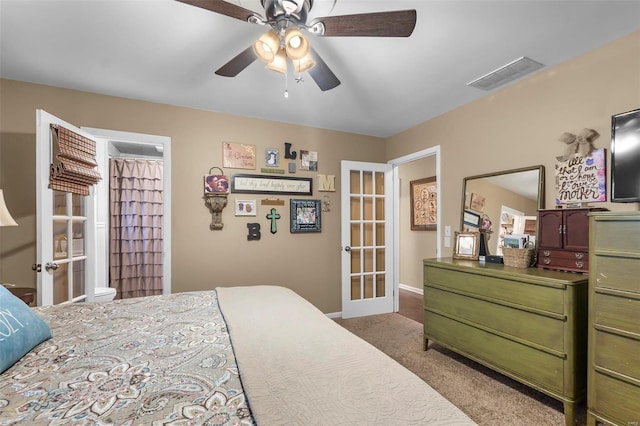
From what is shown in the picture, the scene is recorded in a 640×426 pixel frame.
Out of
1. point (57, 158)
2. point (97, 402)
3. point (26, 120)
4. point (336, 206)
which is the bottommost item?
point (97, 402)

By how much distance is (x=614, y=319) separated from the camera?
5.05 feet

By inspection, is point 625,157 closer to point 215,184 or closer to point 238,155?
point 238,155

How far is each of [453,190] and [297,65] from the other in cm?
222

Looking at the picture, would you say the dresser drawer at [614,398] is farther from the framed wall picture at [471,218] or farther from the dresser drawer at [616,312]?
the framed wall picture at [471,218]

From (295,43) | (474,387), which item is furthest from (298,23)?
(474,387)

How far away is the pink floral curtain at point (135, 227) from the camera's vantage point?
435cm

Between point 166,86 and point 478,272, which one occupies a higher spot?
point 166,86

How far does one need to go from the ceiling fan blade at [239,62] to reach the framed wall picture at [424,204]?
3.89m

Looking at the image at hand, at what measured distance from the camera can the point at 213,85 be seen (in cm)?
257

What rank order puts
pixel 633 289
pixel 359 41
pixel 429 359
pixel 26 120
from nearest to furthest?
pixel 633 289 < pixel 359 41 < pixel 26 120 < pixel 429 359

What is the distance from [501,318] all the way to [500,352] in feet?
0.80

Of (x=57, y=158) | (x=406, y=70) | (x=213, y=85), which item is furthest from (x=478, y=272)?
(x=57, y=158)

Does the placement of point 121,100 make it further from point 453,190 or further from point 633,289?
point 633,289

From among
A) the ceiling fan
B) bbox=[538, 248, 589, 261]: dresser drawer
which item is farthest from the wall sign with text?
the ceiling fan
